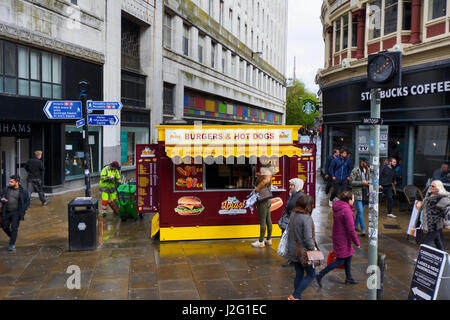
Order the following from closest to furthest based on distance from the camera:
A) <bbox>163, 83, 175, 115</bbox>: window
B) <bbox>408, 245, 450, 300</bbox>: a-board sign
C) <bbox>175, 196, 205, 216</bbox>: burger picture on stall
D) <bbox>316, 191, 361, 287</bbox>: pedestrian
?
<bbox>408, 245, 450, 300</bbox>: a-board sign
<bbox>316, 191, 361, 287</bbox>: pedestrian
<bbox>175, 196, 205, 216</bbox>: burger picture on stall
<bbox>163, 83, 175, 115</bbox>: window

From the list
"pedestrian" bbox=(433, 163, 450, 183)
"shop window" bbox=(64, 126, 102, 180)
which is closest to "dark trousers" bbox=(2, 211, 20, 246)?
"shop window" bbox=(64, 126, 102, 180)

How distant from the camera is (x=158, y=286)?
6898 millimetres

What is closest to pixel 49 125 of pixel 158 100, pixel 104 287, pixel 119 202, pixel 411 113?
pixel 119 202

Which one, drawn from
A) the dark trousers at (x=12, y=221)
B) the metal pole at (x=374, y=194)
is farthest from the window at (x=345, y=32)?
the dark trousers at (x=12, y=221)

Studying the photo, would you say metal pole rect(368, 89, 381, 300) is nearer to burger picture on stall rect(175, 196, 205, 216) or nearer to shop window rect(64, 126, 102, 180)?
burger picture on stall rect(175, 196, 205, 216)

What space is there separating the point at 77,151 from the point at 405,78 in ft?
44.9

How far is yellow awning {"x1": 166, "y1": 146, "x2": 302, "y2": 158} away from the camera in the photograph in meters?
8.84

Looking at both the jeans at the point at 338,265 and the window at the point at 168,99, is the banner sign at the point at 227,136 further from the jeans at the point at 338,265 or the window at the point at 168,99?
the window at the point at 168,99

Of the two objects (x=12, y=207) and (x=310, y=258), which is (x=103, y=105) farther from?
(x=310, y=258)

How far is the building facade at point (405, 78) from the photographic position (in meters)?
13.9

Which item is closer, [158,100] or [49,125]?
[49,125]

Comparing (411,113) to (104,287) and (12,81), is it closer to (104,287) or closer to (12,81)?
(104,287)

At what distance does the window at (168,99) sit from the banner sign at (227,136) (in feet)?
56.2

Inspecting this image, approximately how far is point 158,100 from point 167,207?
1571 cm
